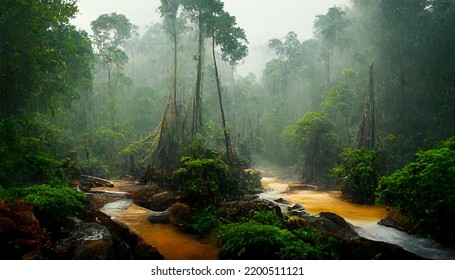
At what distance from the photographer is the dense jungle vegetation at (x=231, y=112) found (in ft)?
25.6

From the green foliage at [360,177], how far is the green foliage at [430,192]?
23.1 ft

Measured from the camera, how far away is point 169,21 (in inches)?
889

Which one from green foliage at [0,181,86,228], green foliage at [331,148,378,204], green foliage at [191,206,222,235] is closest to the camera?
green foliage at [0,181,86,228]

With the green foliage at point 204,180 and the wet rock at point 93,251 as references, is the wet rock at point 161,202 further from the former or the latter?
the wet rock at point 93,251

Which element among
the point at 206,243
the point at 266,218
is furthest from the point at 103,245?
the point at 266,218

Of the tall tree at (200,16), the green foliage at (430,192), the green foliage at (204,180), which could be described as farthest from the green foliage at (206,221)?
the tall tree at (200,16)

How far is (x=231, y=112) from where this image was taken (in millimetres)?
40219

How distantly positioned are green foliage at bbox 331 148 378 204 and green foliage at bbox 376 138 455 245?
703 centimetres

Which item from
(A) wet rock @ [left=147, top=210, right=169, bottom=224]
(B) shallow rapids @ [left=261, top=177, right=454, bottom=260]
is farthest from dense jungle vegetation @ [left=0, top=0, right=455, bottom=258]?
(A) wet rock @ [left=147, top=210, right=169, bottom=224]

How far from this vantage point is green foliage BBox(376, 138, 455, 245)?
7004 mm

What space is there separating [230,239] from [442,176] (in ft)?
16.9

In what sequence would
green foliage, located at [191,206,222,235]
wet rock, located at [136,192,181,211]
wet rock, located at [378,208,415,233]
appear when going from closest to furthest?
green foliage, located at [191,206,222,235] < wet rock, located at [378,208,415,233] < wet rock, located at [136,192,181,211]

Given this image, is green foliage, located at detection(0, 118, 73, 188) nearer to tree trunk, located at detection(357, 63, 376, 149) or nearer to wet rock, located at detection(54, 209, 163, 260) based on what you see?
wet rock, located at detection(54, 209, 163, 260)
